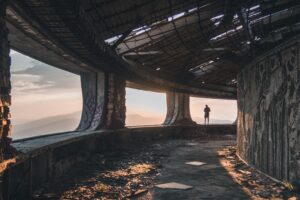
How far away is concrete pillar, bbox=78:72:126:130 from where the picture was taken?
13867mm

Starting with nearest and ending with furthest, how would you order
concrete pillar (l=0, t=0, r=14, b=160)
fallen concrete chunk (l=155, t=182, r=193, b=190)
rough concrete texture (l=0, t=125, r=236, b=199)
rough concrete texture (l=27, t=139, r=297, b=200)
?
concrete pillar (l=0, t=0, r=14, b=160), rough concrete texture (l=0, t=125, r=236, b=199), rough concrete texture (l=27, t=139, r=297, b=200), fallen concrete chunk (l=155, t=182, r=193, b=190)

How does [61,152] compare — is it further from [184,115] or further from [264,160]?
[184,115]

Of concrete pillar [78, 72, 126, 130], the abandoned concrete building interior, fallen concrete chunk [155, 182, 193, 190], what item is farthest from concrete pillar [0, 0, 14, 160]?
concrete pillar [78, 72, 126, 130]

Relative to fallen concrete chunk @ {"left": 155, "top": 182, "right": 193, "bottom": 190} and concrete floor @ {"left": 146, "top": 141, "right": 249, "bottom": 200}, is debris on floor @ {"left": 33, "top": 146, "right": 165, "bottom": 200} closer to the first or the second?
fallen concrete chunk @ {"left": 155, "top": 182, "right": 193, "bottom": 190}

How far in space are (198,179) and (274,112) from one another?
2.51 m

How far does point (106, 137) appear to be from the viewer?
44.6 feet

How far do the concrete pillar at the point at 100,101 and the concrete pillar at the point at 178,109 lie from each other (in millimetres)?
7739

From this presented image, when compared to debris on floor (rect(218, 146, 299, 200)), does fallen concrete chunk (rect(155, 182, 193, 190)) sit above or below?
below

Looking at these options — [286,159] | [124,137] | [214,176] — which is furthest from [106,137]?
[286,159]

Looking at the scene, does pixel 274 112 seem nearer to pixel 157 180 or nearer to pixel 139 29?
pixel 157 180

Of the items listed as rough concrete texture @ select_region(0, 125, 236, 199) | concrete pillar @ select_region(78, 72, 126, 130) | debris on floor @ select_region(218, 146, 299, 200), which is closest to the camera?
rough concrete texture @ select_region(0, 125, 236, 199)

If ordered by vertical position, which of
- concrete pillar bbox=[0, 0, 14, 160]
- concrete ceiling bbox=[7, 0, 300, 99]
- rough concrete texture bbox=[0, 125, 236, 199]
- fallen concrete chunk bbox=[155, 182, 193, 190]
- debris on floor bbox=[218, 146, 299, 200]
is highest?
concrete ceiling bbox=[7, 0, 300, 99]

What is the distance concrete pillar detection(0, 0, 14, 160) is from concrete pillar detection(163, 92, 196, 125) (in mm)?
16215

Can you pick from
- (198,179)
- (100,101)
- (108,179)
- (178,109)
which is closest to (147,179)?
(108,179)
